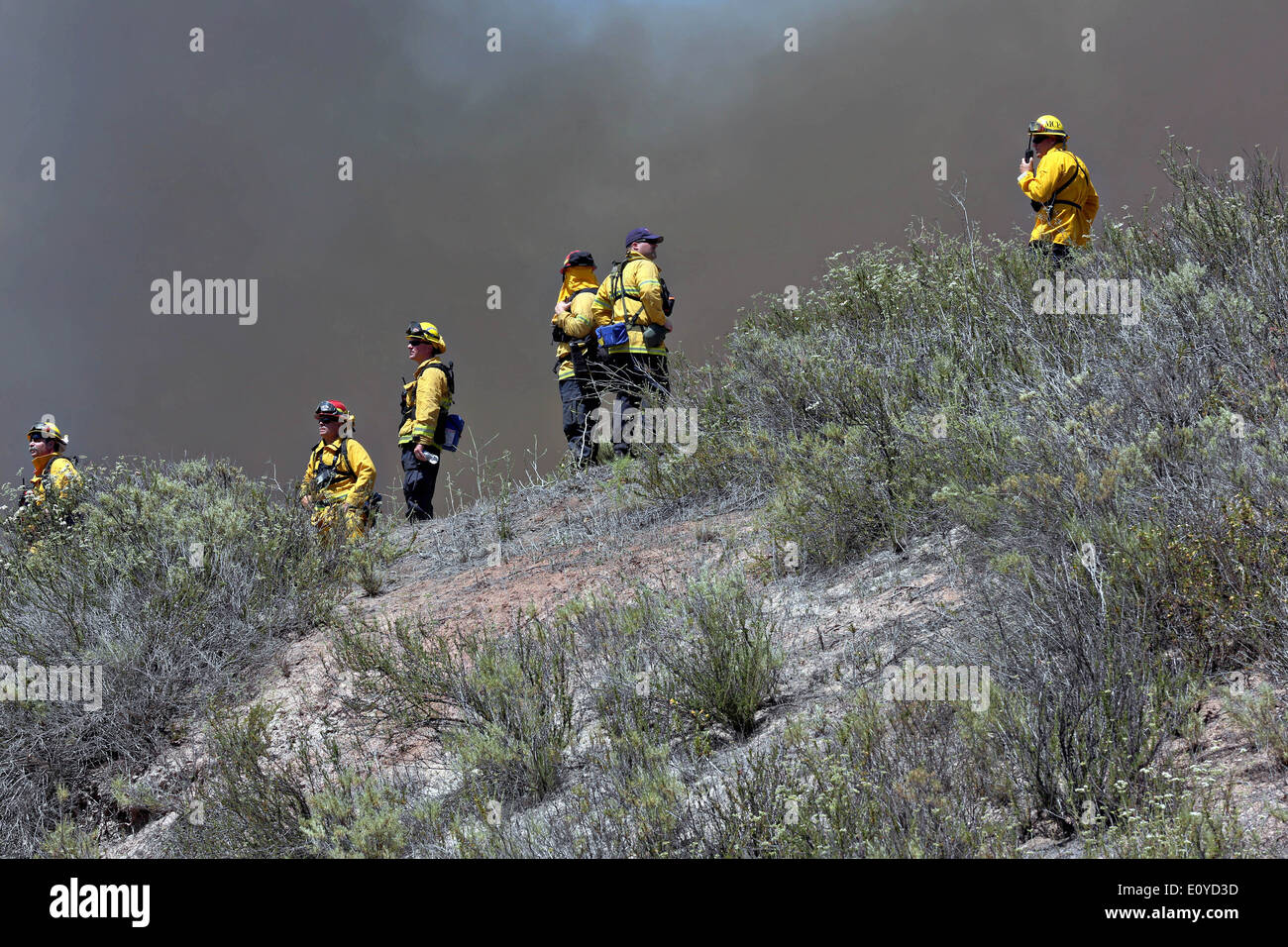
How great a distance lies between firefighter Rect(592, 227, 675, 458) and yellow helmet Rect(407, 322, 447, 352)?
190 centimetres

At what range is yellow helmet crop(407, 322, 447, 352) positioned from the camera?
9.51 meters

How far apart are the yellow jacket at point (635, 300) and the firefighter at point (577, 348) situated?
0.35 metres

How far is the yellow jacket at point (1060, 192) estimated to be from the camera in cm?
803

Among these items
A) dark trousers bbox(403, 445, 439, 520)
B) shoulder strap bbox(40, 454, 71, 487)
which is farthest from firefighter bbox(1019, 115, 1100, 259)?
shoulder strap bbox(40, 454, 71, 487)

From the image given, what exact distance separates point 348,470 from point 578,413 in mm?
2357

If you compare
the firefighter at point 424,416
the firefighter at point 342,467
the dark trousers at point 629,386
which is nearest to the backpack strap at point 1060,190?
the dark trousers at point 629,386

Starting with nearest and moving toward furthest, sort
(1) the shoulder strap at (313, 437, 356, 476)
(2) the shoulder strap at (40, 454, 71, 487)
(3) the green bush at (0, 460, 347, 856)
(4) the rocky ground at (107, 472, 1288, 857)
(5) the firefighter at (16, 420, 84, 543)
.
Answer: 1. (4) the rocky ground at (107, 472, 1288, 857)
2. (3) the green bush at (0, 460, 347, 856)
3. (5) the firefighter at (16, 420, 84, 543)
4. (2) the shoulder strap at (40, 454, 71, 487)
5. (1) the shoulder strap at (313, 437, 356, 476)

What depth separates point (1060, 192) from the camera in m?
8.08

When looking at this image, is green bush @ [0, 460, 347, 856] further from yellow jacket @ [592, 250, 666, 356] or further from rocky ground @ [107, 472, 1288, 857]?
yellow jacket @ [592, 250, 666, 356]

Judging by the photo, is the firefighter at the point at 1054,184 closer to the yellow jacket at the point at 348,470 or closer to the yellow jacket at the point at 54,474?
the yellow jacket at the point at 348,470

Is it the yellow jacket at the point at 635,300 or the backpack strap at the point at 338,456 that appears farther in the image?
A: the backpack strap at the point at 338,456

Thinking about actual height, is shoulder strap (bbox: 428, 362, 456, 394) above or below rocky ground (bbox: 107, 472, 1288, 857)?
above

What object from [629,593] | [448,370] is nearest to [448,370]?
[448,370]

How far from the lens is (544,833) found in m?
2.79
